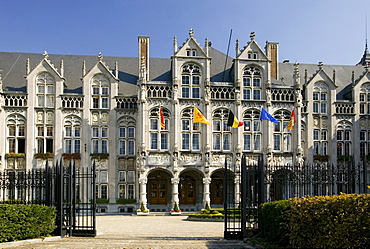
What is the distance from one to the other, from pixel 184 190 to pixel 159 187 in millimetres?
2664

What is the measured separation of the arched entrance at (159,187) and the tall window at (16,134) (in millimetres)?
13352

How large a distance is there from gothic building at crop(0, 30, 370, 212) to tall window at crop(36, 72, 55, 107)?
0.32ft

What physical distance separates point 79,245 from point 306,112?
3428 cm

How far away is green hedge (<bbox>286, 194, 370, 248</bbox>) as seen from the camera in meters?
13.0

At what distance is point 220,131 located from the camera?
1748 inches

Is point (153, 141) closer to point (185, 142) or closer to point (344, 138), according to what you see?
point (185, 142)

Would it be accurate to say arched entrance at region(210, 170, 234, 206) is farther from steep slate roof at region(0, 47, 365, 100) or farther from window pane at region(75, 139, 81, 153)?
window pane at region(75, 139, 81, 153)

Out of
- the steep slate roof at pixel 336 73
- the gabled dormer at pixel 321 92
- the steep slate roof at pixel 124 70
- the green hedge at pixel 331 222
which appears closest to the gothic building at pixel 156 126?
the steep slate roof at pixel 124 70

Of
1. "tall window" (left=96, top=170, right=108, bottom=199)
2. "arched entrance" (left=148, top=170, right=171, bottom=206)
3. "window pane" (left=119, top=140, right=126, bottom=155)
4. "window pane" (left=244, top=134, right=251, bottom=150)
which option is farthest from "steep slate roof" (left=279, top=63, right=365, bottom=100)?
"tall window" (left=96, top=170, right=108, bottom=199)

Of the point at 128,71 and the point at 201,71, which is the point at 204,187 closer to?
the point at 201,71

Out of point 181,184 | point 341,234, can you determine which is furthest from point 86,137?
point 341,234

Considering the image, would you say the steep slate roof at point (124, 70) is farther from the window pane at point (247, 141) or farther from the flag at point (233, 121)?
the flag at point (233, 121)

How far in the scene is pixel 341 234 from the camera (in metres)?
13.3

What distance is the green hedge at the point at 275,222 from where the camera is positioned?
662 inches
